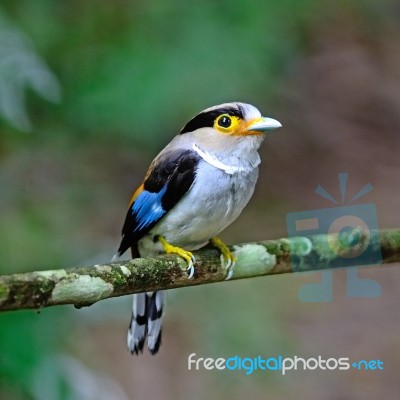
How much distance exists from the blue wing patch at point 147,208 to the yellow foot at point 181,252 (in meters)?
0.09

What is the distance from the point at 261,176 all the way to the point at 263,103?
2.40 ft

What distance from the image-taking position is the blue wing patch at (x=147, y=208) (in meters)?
2.13

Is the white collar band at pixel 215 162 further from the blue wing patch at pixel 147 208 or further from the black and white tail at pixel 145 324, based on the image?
the black and white tail at pixel 145 324

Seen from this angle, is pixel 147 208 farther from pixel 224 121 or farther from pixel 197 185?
pixel 224 121

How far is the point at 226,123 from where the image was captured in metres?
2.01

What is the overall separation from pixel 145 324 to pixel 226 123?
663 mm

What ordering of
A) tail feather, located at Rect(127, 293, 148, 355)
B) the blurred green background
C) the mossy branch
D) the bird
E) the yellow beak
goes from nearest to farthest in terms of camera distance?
the mossy branch < the yellow beak < the bird < tail feather, located at Rect(127, 293, 148, 355) < the blurred green background

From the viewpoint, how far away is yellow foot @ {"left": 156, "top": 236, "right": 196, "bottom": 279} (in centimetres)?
201

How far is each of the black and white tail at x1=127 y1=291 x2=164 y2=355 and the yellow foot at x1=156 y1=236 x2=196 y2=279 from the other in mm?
235

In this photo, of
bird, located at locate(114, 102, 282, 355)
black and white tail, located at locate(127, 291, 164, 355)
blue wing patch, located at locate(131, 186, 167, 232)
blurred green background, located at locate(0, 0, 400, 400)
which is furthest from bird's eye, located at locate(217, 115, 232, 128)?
blurred green background, located at locate(0, 0, 400, 400)

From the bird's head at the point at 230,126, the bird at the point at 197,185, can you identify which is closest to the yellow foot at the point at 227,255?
the bird at the point at 197,185

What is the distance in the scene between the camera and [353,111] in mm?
5637

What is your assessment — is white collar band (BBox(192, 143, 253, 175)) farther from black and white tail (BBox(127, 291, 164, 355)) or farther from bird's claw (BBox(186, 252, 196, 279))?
black and white tail (BBox(127, 291, 164, 355))


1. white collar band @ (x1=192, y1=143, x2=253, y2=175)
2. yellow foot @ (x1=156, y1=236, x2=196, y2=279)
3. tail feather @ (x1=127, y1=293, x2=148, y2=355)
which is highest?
white collar band @ (x1=192, y1=143, x2=253, y2=175)
